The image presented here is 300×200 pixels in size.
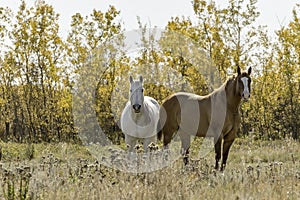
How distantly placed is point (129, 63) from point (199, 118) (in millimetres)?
7659

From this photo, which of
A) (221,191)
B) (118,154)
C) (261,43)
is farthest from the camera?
(261,43)

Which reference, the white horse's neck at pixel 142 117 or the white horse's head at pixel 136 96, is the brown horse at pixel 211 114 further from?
the white horse's head at pixel 136 96

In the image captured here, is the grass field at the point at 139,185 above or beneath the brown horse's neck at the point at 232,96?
beneath

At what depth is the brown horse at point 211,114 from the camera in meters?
9.38

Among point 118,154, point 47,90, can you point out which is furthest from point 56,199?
point 47,90

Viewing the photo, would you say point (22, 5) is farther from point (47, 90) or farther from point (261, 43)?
point (261, 43)

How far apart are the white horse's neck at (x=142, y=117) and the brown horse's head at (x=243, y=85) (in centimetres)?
205

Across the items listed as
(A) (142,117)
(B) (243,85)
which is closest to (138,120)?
(A) (142,117)

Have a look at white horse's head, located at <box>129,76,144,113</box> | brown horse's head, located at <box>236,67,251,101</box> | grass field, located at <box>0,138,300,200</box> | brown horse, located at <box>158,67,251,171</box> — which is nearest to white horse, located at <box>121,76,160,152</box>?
white horse's head, located at <box>129,76,144,113</box>

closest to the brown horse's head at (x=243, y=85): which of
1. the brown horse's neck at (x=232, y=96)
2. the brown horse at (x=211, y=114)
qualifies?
the brown horse at (x=211, y=114)

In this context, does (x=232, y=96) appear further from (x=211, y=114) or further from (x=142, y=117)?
(x=142, y=117)

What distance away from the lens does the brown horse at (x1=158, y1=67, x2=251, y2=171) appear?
938 centimetres

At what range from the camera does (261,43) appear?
17.3 meters

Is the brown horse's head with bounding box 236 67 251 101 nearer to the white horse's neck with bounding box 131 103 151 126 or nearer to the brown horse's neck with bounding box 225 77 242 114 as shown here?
the brown horse's neck with bounding box 225 77 242 114
